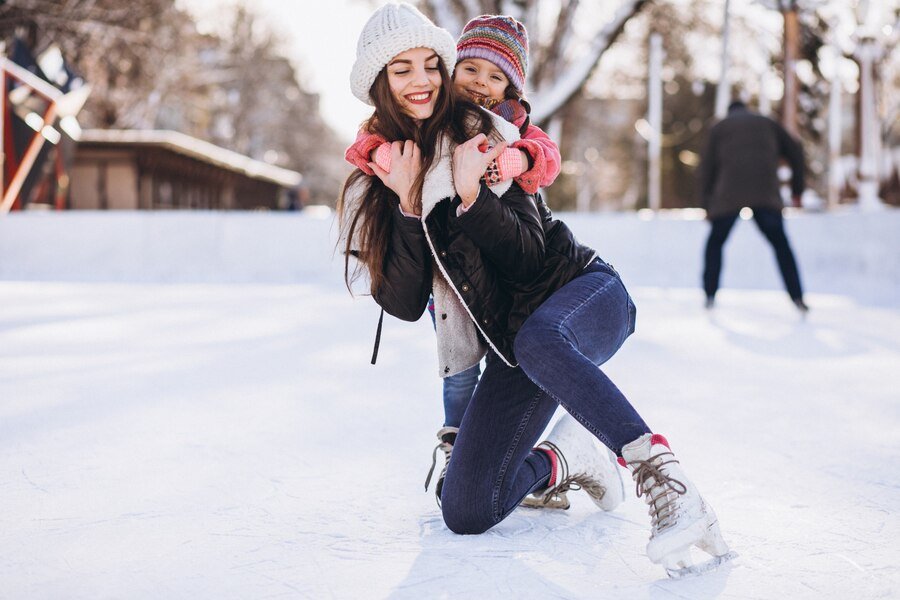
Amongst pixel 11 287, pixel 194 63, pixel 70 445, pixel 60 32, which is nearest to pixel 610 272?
pixel 70 445

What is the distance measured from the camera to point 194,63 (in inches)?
944

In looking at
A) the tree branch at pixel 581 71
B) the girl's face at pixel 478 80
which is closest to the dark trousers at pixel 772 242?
the girl's face at pixel 478 80

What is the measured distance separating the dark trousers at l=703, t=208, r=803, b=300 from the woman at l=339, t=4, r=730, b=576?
4083 millimetres

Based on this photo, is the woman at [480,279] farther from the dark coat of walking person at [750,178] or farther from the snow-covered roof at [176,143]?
the snow-covered roof at [176,143]

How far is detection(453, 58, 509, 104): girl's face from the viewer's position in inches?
81.9

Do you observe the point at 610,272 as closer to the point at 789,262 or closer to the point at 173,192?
the point at 789,262

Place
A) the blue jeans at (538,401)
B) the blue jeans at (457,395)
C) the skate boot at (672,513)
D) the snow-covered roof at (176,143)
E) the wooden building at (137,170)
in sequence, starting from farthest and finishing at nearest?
1. the wooden building at (137,170)
2. the snow-covered roof at (176,143)
3. the blue jeans at (457,395)
4. the blue jeans at (538,401)
5. the skate boot at (672,513)

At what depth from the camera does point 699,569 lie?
1631 mm

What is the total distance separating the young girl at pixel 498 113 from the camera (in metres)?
1.88

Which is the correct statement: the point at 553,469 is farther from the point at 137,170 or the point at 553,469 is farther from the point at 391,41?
the point at 137,170

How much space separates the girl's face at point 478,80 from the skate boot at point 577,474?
841mm

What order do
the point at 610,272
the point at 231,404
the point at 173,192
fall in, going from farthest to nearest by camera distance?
the point at 173,192 → the point at 231,404 → the point at 610,272

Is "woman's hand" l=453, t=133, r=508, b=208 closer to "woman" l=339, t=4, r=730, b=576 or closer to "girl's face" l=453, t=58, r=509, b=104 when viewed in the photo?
"woman" l=339, t=4, r=730, b=576

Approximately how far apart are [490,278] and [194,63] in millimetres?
24113
